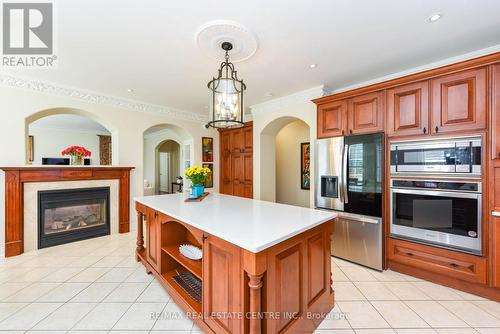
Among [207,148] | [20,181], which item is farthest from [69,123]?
[207,148]

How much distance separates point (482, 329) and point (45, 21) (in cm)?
438

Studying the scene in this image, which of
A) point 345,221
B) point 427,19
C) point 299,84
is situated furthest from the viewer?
point 299,84

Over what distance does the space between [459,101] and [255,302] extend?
266cm

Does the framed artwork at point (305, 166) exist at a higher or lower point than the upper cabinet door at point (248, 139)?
lower

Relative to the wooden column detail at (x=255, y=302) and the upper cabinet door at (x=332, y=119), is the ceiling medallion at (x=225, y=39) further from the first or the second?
the wooden column detail at (x=255, y=302)

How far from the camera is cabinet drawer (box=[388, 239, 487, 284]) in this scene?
6.63 ft

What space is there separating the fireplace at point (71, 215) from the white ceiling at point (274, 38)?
5.85 ft

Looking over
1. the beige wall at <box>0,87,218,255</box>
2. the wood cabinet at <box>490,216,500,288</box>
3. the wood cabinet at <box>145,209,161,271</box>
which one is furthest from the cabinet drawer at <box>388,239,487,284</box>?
→ the beige wall at <box>0,87,218,255</box>

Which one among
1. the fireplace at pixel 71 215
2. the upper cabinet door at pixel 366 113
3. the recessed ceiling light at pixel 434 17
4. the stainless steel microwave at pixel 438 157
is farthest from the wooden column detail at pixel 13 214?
the recessed ceiling light at pixel 434 17

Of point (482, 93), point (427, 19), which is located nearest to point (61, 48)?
point (427, 19)

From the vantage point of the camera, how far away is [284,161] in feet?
17.6

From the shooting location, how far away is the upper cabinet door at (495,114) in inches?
74.7

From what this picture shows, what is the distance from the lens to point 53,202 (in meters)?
3.32

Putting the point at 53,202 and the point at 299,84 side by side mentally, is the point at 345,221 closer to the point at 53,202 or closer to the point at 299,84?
the point at 299,84
